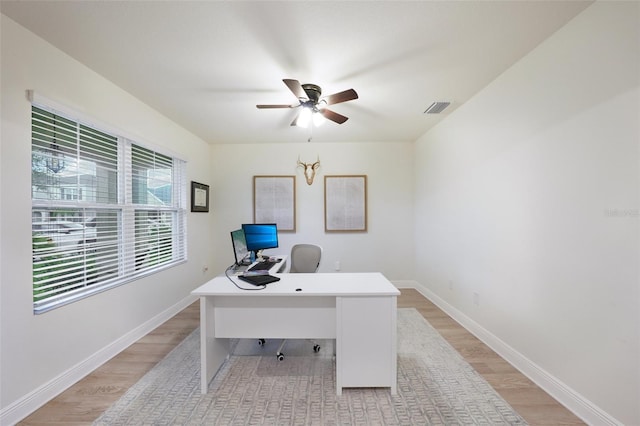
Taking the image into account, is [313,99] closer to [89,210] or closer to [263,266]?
[263,266]

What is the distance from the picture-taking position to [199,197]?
374 centimetres

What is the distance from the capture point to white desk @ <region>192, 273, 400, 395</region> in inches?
68.3

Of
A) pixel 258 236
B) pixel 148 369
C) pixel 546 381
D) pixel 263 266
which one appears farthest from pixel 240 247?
pixel 546 381

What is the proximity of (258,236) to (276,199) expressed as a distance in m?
1.36

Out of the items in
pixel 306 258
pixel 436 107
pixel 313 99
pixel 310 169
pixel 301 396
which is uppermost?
pixel 436 107

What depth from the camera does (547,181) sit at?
69.3 inches

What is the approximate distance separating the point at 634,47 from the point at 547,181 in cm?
80

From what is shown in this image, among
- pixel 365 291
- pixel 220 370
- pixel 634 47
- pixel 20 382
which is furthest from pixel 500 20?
pixel 20 382

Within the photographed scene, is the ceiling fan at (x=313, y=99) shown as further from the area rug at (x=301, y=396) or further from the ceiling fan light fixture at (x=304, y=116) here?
the area rug at (x=301, y=396)

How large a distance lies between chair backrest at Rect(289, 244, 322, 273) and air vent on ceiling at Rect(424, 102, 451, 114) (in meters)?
2.04

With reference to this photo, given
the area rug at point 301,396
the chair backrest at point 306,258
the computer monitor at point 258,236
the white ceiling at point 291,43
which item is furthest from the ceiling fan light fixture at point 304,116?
the area rug at point 301,396

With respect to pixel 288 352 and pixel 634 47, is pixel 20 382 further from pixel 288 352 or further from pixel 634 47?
pixel 634 47

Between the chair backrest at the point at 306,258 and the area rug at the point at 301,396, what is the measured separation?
3.22 feet

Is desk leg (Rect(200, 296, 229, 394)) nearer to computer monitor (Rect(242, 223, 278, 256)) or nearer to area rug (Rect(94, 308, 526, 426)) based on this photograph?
area rug (Rect(94, 308, 526, 426))
